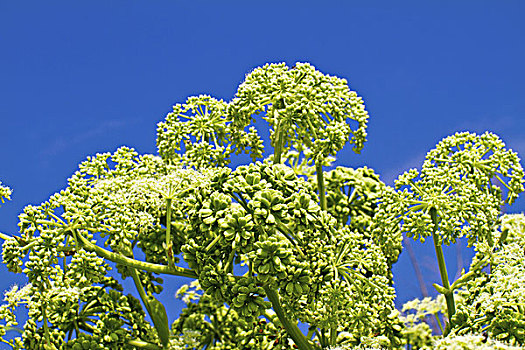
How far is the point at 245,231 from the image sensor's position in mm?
4164

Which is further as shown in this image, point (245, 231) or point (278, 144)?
point (278, 144)

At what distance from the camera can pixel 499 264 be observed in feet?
16.3

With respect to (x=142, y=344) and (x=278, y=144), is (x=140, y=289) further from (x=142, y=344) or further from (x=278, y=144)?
(x=278, y=144)

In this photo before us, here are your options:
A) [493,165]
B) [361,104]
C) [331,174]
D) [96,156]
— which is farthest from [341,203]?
[96,156]

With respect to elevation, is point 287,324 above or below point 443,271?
below

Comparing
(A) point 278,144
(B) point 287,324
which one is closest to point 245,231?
(B) point 287,324

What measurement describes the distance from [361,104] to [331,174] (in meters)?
1.08

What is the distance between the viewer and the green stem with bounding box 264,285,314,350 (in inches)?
186

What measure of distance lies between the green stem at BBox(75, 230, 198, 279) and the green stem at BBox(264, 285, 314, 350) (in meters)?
0.62

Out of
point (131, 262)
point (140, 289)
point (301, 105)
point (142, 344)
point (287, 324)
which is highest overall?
point (301, 105)

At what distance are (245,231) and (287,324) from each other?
3.66 ft

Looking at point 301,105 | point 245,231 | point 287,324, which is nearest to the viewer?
point 245,231

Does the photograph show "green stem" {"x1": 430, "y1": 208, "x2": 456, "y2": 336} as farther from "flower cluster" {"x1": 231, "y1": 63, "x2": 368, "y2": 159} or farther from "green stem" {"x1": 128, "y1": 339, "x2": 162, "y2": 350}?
"green stem" {"x1": 128, "y1": 339, "x2": 162, "y2": 350}

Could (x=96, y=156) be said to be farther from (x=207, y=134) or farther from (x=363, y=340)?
(x=363, y=340)
